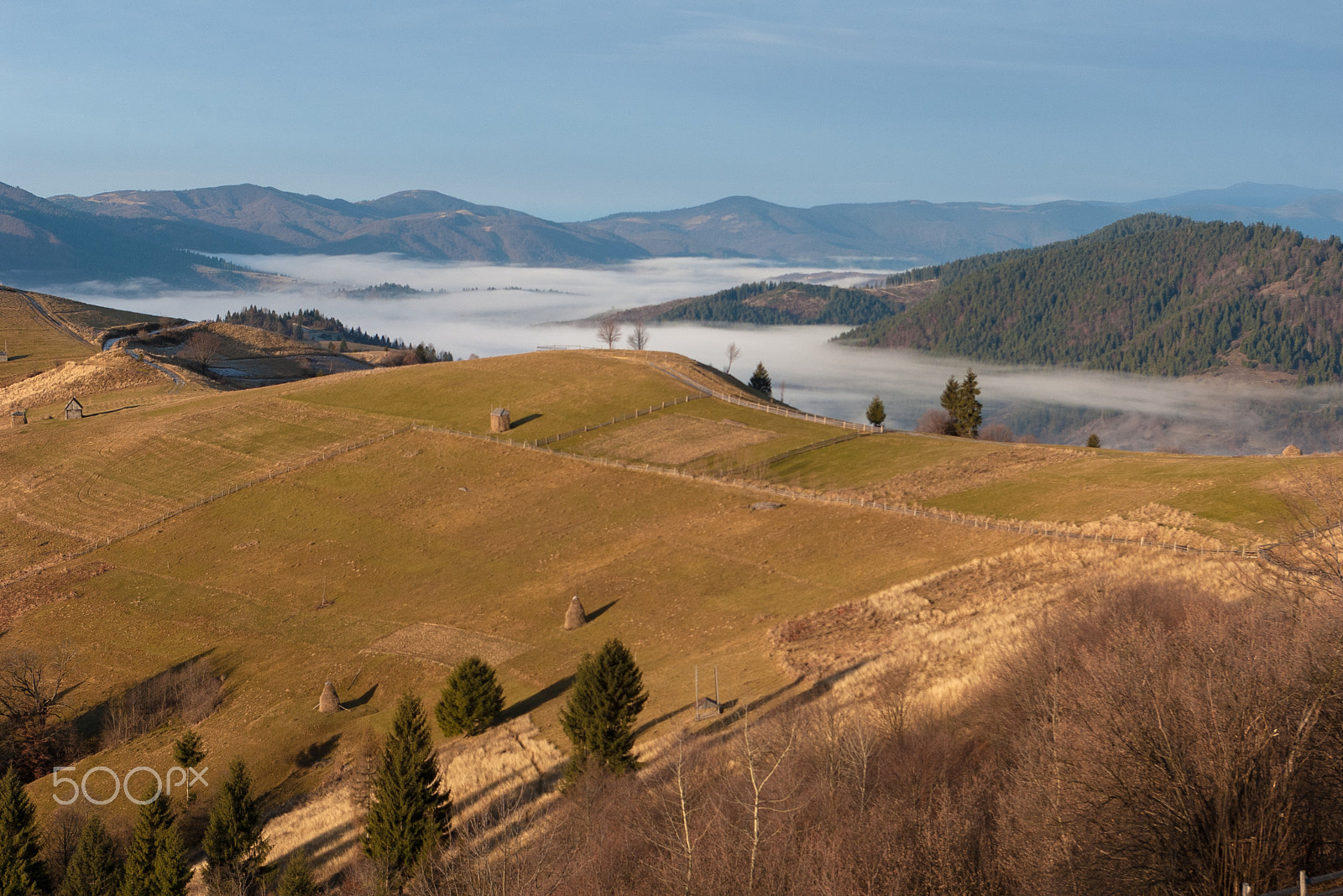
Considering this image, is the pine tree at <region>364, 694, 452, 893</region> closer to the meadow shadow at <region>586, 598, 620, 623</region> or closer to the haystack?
the haystack

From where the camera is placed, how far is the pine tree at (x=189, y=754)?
46.8 meters

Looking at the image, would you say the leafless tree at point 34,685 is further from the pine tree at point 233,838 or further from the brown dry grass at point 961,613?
the brown dry grass at point 961,613

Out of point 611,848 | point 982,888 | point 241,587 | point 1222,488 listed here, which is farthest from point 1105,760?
point 241,587

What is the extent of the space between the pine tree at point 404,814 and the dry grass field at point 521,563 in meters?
5.44

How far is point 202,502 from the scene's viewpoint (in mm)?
82000

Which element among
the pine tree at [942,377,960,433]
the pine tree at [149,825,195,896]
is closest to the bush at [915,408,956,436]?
the pine tree at [942,377,960,433]

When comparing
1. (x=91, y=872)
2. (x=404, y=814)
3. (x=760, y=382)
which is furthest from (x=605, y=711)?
(x=760, y=382)

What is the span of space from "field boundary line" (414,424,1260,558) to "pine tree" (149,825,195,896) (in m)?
45.0

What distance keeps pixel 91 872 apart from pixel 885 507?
47781 millimetres

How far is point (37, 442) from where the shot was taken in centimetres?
10056

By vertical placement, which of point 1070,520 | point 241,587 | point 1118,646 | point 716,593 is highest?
point 1118,646

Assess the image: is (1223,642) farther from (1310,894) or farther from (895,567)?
(895,567)

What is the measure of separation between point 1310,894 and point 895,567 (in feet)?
123

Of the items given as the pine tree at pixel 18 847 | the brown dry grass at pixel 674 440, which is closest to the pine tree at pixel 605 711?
the pine tree at pixel 18 847
